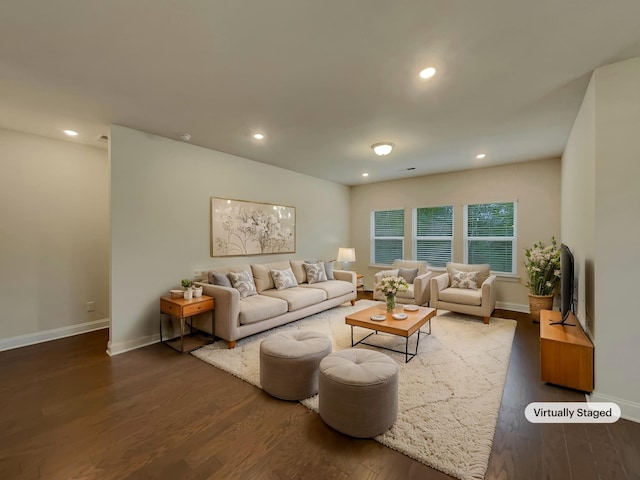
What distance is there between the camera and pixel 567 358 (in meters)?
2.49

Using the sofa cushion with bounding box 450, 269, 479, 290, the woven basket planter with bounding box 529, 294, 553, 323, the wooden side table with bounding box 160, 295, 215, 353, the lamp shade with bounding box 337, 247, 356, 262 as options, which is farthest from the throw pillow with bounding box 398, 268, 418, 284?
the wooden side table with bounding box 160, 295, 215, 353

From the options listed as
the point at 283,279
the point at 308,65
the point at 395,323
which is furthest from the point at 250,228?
the point at 308,65

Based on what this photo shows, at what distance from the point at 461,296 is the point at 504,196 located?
211 cm

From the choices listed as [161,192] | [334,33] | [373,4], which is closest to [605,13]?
[373,4]

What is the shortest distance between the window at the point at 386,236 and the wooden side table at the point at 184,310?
438 centimetres

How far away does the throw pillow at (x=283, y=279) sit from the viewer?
4.75m

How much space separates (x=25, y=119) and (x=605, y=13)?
5211 millimetres

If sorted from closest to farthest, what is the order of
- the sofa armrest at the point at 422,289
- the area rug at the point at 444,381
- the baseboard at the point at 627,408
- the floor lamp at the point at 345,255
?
the area rug at the point at 444,381
the baseboard at the point at 627,408
the sofa armrest at the point at 422,289
the floor lamp at the point at 345,255

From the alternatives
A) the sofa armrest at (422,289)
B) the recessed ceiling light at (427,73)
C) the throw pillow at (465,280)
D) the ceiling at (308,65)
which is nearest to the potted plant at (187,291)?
the ceiling at (308,65)

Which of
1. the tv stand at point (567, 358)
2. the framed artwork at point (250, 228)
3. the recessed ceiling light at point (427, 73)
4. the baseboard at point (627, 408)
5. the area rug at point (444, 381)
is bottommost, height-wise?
the area rug at point (444, 381)

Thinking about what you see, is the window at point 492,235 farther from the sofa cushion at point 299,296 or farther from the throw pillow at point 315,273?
the sofa cushion at point 299,296

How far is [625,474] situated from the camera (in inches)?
66.4

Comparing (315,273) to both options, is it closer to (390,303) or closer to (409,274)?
(409,274)

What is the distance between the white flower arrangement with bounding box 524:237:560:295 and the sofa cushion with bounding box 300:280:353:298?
2.94 metres
